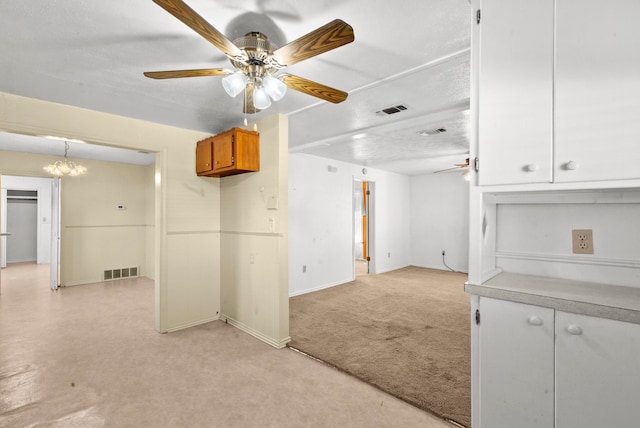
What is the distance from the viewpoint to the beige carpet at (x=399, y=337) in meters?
2.35

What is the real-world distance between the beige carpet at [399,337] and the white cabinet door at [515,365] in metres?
0.74

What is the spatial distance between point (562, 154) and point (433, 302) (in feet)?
12.8

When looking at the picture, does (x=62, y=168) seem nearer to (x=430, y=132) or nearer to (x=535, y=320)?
(x=430, y=132)

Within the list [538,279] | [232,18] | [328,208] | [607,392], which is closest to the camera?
[607,392]

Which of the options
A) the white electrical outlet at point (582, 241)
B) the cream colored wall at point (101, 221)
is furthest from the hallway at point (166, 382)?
the cream colored wall at point (101, 221)

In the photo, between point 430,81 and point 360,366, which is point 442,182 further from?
point 360,366

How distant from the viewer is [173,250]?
143 inches

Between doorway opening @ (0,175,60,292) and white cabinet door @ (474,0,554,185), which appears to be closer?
white cabinet door @ (474,0,554,185)

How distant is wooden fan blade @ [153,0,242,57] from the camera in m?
1.21

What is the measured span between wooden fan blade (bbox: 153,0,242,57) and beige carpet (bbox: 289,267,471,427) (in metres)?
2.67

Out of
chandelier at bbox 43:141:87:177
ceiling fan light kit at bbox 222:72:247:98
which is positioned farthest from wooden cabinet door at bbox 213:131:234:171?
chandelier at bbox 43:141:87:177

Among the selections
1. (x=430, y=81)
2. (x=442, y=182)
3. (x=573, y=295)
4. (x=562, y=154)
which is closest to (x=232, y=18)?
(x=430, y=81)

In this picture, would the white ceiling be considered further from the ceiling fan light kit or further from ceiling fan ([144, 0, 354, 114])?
the ceiling fan light kit

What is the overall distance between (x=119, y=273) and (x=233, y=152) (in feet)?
17.0
